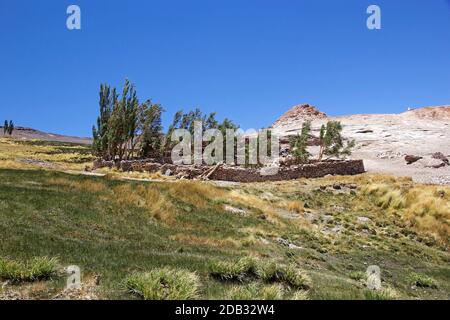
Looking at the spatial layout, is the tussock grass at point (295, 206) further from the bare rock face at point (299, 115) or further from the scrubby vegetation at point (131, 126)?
the bare rock face at point (299, 115)

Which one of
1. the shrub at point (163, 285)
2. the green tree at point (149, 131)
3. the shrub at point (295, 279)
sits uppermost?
the green tree at point (149, 131)

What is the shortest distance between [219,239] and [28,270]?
8951 millimetres

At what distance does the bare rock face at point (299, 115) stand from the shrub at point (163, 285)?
81.6 metres

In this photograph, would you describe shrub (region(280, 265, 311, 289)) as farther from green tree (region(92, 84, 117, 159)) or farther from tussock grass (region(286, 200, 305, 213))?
green tree (region(92, 84, 117, 159))

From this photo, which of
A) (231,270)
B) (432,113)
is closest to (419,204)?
(231,270)

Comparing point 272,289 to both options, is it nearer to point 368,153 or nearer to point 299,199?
point 299,199

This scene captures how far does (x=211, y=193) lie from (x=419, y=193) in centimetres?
1602

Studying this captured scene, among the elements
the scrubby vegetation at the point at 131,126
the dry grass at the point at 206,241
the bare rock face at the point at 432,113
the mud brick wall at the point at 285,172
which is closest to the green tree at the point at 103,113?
the scrubby vegetation at the point at 131,126

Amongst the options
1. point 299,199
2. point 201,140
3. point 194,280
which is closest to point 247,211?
point 299,199

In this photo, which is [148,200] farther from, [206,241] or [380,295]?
[380,295]

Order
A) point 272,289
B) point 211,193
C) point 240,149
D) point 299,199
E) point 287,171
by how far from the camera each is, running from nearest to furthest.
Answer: point 272,289 < point 211,193 < point 299,199 < point 287,171 < point 240,149

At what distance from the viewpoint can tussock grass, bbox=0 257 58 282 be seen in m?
8.52

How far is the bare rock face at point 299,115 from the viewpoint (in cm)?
9103

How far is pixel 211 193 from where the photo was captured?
992 inches
